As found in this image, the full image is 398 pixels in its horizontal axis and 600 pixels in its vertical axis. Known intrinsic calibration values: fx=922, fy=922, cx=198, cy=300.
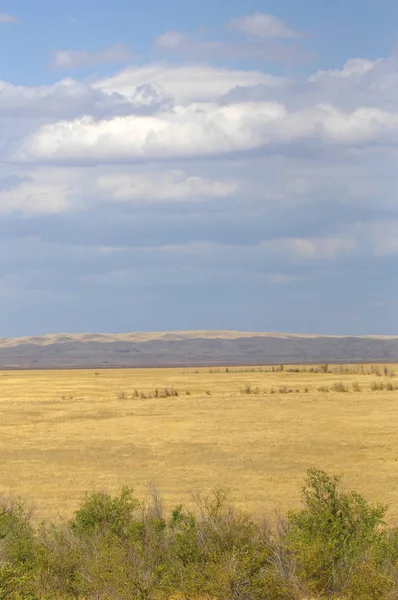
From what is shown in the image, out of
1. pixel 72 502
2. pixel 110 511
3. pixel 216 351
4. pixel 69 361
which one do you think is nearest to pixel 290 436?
pixel 72 502

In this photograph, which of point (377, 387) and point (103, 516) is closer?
point (103, 516)

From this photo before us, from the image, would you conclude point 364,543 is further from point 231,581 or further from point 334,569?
point 231,581

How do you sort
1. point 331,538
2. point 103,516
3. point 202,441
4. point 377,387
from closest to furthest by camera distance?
1. point 331,538
2. point 103,516
3. point 202,441
4. point 377,387

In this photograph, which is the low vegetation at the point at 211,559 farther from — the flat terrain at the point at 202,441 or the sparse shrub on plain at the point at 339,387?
the sparse shrub on plain at the point at 339,387

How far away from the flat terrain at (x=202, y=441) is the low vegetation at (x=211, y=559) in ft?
29.4

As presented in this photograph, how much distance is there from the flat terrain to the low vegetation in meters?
8.96

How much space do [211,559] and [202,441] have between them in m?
24.4

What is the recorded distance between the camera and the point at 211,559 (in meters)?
14.0

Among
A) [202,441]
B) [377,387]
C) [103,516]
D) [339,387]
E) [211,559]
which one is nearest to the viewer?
[211,559]

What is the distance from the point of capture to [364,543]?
14367mm

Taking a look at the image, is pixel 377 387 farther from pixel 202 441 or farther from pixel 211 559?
pixel 211 559

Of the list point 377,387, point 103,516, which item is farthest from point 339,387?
point 103,516

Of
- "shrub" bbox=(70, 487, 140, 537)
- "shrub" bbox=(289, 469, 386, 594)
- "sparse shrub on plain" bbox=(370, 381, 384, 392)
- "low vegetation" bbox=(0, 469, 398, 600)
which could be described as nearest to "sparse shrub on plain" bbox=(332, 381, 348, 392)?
"sparse shrub on plain" bbox=(370, 381, 384, 392)

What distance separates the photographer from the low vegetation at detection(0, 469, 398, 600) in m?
Result: 12.5
